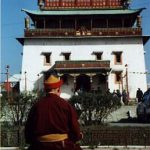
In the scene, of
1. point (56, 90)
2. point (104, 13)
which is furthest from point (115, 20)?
point (56, 90)

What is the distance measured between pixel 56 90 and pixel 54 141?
63 centimetres

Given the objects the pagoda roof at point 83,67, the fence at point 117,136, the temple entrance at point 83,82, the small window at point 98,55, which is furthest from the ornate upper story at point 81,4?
the fence at point 117,136

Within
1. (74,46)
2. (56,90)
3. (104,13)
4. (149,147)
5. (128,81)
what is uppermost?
A: (104,13)

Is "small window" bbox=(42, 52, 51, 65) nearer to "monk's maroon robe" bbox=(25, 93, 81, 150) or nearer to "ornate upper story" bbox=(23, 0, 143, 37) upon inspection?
"ornate upper story" bbox=(23, 0, 143, 37)

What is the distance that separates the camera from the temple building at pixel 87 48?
159 feet

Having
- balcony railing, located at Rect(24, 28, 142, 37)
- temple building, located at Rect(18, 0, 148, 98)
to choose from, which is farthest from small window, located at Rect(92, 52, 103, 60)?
balcony railing, located at Rect(24, 28, 142, 37)

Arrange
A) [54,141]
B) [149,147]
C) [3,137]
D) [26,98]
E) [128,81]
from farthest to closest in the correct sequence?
[128,81] < [26,98] < [3,137] < [149,147] < [54,141]

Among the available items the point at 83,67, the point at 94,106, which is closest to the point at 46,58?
the point at 83,67

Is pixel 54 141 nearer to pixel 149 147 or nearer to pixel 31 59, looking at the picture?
pixel 149 147

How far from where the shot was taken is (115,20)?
167ft

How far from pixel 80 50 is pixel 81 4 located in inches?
223

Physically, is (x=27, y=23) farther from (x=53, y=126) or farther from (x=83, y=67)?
(x=53, y=126)

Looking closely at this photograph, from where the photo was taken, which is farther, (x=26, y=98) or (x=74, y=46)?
(x=74, y=46)

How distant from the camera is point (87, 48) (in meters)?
49.1
